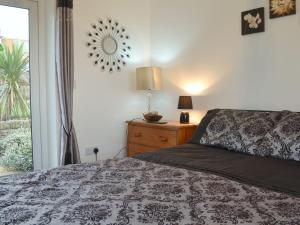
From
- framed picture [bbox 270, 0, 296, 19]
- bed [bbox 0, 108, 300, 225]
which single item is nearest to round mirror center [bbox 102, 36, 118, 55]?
framed picture [bbox 270, 0, 296, 19]

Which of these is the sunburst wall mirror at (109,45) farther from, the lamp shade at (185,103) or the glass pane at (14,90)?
the lamp shade at (185,103)

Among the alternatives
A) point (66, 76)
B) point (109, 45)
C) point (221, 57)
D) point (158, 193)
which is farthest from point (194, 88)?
point (158, 193)

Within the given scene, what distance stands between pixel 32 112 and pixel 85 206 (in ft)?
7.99

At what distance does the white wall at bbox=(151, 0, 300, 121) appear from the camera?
2760 millimetres

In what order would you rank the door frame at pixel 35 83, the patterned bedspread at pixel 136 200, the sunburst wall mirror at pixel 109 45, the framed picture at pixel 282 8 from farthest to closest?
the sunburst wall mirror at pixel 109 45 → the door frame at pixel 35 83 → the framed picture at pixel 282 8 → the patterned bedspread at pixel 136 200

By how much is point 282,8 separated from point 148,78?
161cm

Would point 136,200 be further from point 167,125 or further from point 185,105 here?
point 185,105

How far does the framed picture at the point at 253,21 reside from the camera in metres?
2.89

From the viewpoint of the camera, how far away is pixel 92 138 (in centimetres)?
368

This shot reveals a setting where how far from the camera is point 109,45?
3740 mm

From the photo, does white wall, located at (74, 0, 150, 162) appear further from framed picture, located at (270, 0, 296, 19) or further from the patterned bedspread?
the patterned bedspread

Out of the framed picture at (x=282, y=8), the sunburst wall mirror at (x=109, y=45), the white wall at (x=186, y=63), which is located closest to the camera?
the framed picture at (x=282, y=8)

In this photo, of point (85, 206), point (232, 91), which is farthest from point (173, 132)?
point (85, 206)

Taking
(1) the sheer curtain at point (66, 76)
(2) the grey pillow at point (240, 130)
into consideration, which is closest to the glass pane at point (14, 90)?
(1) the sheer curtain at point (66, 76)
